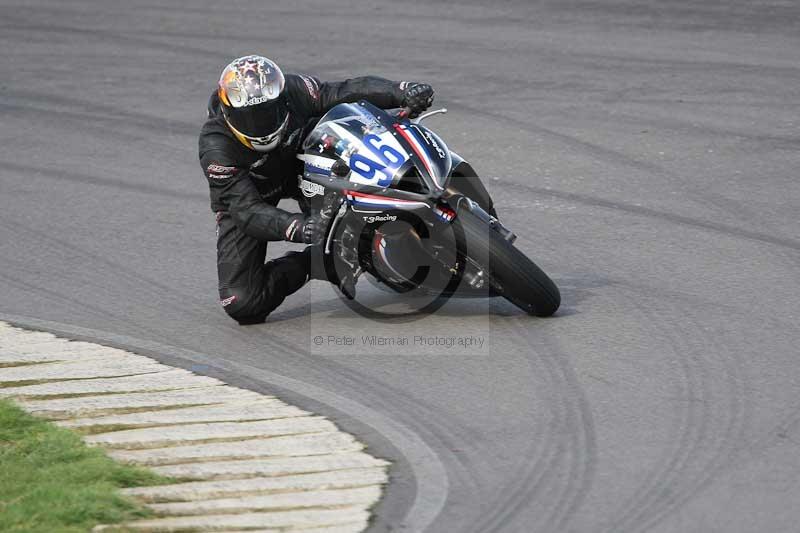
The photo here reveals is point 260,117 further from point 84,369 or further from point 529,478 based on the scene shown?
point 529,478

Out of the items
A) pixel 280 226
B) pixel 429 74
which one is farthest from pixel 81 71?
pixel 280 226

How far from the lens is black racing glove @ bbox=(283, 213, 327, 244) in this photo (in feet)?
21.0

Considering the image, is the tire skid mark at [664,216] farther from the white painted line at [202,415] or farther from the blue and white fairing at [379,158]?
Result: the white painted line at [202,415]

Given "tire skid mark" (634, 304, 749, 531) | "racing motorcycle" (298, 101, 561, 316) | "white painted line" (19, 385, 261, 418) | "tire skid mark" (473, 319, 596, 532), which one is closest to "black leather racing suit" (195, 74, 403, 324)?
"racing motorcycle" (298, 101, 561, 316)

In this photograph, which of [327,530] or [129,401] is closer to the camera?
[327,530]

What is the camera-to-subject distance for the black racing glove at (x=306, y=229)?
6.41m

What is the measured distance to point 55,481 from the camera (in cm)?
497

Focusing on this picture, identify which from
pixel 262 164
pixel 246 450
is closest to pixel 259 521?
pixel 246 450

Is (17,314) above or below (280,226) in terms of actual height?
below

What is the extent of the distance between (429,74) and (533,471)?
291 inches

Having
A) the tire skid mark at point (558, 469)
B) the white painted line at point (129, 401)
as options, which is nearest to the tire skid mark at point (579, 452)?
the tire skid mark at point (558, 469)

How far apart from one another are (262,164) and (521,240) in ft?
6.45

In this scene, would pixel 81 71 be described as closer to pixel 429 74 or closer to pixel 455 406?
pixel 429 74

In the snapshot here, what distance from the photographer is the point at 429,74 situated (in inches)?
471
